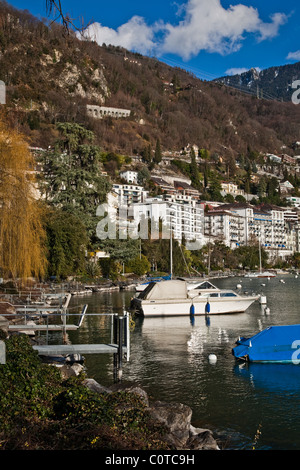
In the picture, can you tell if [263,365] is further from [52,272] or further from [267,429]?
[52,272]

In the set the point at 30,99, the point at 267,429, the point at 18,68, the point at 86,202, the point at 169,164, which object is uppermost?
the point at 18,68

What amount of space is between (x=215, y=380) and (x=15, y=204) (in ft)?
32.1

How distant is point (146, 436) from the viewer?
7.14 m

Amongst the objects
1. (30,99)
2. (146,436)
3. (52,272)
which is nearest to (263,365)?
(146,436)

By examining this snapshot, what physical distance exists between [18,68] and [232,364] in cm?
18485

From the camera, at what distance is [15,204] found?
1645cm

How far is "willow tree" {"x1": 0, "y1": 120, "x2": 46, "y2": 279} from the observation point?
1617 cm

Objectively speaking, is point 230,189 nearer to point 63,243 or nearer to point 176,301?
point 63,243

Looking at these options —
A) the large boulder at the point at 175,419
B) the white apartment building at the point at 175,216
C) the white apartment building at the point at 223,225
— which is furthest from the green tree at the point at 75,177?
the white apartment building at the point at 223,225

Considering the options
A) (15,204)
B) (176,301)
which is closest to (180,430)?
(15,204)

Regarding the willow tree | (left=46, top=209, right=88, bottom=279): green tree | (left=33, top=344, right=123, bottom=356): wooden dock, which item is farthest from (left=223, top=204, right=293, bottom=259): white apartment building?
(left=33, top=344, right=123, bottom=356): wooden dock

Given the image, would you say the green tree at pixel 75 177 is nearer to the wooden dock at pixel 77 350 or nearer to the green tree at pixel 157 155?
the wooden dock at pixel 77 350

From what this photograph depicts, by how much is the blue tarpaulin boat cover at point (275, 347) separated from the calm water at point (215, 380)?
38 centimetres

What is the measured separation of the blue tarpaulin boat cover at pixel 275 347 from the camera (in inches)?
608
